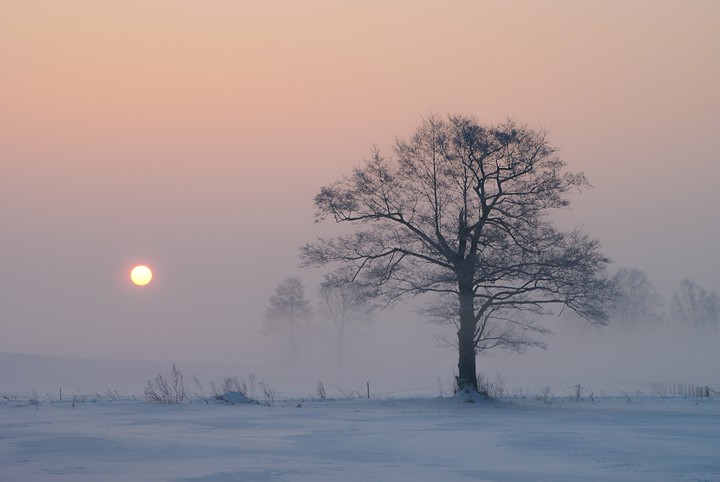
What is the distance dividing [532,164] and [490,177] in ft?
5.20

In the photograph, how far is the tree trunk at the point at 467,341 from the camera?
29.6 meters

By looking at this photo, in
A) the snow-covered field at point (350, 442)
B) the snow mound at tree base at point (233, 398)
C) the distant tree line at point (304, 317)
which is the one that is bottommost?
the snow-covered field at point (350, 442)

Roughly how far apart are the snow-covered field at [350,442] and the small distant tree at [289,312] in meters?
69.3

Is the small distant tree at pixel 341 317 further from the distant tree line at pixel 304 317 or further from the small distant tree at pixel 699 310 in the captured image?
the small distant tree at pixel 699 310

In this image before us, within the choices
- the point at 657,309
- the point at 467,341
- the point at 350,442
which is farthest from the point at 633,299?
the point at 350,442

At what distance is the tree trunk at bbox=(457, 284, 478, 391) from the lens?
29580 millimetres

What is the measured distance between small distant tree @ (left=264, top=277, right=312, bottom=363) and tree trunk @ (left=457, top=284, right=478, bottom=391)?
65886mm

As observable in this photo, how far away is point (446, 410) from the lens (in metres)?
25.3

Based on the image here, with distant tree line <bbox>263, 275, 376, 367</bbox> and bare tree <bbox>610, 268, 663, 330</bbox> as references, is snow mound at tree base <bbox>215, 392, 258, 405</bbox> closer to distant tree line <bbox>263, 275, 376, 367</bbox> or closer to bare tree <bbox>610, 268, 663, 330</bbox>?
distant tree line <bbox>263, 275, 376, 367</bbox>

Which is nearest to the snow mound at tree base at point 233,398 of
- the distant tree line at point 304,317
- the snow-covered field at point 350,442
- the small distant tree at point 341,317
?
the snow-covered field at point 350,442

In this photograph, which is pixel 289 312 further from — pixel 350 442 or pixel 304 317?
pixel 350 442

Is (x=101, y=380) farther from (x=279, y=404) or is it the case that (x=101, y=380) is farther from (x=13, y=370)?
(x=279, y=404)

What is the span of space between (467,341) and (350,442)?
47.6 feet

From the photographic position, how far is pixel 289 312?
314 ft
